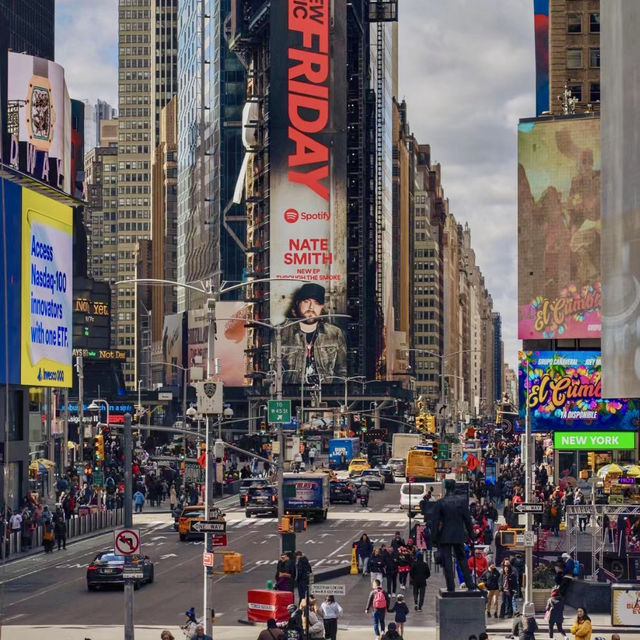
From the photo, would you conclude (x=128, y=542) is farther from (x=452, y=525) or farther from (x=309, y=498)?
(x=309, y=498)

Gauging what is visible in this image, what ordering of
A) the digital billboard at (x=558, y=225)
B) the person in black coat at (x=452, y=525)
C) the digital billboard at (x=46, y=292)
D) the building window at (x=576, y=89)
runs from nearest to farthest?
the person in black coat at (x=452, y=525)
the digital billboard at (x=46, y=292)
the digital billboard at (x=558, y=225)
the building window at (x=576, y=89)

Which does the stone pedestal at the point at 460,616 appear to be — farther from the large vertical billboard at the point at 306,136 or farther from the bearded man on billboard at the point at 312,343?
the bearded man on billboard at the point at 312,343

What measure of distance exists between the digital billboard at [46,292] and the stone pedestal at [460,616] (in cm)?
5341

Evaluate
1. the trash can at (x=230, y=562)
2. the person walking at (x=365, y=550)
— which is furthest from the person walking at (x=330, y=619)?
the person walking at (x=365, y=550)

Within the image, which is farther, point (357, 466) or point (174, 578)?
point (357, 466)

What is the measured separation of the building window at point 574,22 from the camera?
422 ft

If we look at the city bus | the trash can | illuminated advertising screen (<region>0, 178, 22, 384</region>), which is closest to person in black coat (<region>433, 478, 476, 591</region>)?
the trash can

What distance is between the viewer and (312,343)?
17025 cm

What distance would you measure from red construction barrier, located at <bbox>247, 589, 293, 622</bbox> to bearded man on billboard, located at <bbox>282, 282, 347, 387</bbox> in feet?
413

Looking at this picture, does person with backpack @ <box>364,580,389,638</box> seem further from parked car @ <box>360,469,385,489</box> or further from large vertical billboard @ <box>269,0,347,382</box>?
large vertical billboard @ <box>269,0,347,382</box>

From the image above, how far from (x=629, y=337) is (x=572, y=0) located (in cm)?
8500

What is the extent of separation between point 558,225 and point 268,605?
64944 mm

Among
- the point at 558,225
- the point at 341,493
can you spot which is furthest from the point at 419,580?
the point at 558,225

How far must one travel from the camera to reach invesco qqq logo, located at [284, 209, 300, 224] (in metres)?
165
